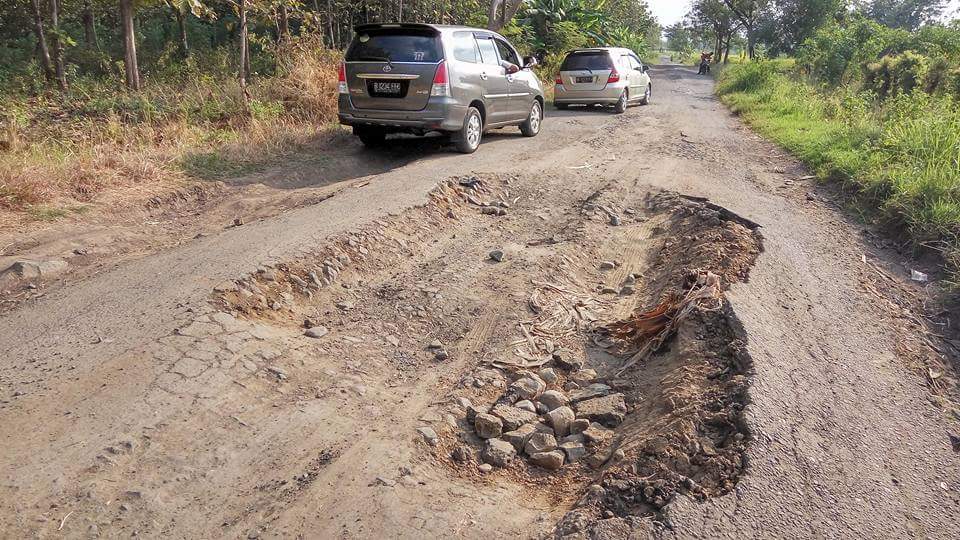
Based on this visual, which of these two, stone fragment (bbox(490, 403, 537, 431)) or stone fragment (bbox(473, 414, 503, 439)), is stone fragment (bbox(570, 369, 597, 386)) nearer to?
stone fragment (bbox(490, 403, 537, 431))

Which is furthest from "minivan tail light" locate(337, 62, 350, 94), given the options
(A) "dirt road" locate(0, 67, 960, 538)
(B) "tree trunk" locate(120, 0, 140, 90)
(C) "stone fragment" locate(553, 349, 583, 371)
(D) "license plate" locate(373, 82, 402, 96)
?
(C) "stone fragment" locate(553, 349, 583, 371)

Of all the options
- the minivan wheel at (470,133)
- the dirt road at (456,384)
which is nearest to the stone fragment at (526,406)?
the dirt road at (456,384)

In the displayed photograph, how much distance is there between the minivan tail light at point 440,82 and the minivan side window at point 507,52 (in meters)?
2.23

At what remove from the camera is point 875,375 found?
390 centimetres

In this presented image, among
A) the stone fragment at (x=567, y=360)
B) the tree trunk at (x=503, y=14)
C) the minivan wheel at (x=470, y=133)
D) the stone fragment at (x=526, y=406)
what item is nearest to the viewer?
the stone fragment at (x=526, y=406)

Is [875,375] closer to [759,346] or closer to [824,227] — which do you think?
[759,346]

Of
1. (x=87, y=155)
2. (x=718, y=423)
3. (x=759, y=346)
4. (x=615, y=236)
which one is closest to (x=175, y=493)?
(x=718, y=423)

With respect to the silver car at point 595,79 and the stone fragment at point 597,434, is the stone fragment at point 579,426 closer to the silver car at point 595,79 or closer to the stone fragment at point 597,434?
the stone fragment at point 597,434

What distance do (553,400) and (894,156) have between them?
7078 mm

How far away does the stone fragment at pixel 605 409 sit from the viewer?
12.0 feet

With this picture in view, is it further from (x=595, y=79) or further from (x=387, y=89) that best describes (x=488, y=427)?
(x=595, y=79)

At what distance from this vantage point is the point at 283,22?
48.8 ft

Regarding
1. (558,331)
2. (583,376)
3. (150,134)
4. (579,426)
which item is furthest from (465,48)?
(579,426)

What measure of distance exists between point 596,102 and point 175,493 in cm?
1508
